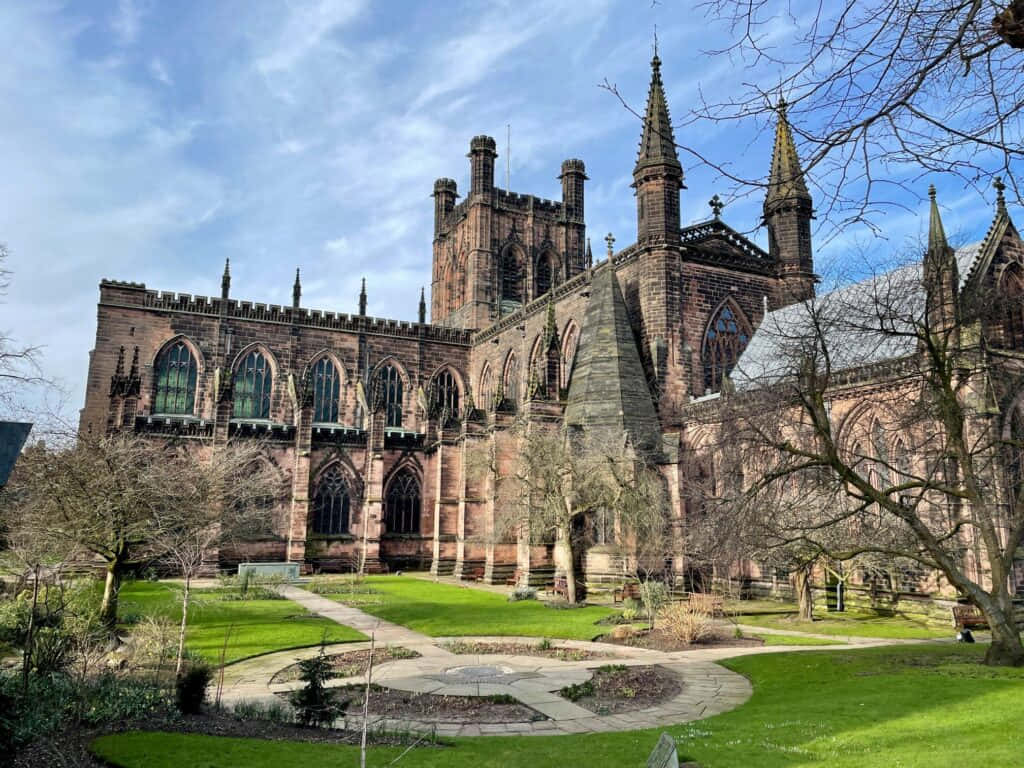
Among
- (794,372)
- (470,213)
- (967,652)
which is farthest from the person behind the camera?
(470,213)

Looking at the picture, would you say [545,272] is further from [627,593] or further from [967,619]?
[967,619]

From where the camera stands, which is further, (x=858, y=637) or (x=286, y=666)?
(x=858, y=637)

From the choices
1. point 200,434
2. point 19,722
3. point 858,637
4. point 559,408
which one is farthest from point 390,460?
point 19,722

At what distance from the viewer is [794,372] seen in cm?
1560

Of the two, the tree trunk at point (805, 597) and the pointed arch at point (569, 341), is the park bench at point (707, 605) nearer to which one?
the tree trunk at point (805, 597)

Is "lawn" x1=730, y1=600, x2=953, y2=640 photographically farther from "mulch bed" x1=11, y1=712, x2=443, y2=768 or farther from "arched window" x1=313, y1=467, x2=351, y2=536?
"arched window" x1=313, y1=467, x2=351, y2=536

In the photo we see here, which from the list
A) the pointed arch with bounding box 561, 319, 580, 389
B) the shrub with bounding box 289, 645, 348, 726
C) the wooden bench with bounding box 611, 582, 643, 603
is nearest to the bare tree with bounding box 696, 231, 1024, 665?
the wooden bench with bounding box 611, 582, 643, 603

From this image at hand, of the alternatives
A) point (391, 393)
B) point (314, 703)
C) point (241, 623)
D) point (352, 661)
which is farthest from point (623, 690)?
point (391, 393)

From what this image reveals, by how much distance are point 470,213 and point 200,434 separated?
27344 mm

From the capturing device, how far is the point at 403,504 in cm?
4278

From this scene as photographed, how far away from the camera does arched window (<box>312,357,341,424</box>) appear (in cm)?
4697

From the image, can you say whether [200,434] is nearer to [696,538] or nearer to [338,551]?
[338,551]

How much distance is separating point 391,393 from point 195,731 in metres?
40.5

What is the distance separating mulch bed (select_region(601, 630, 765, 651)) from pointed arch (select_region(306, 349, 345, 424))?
31709 mm
